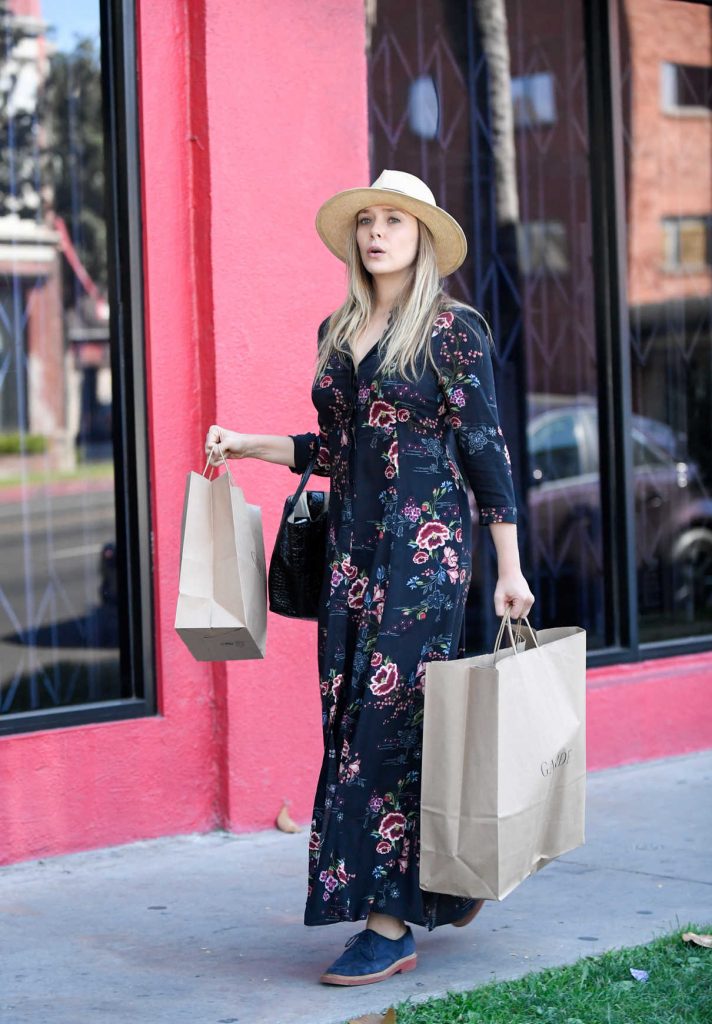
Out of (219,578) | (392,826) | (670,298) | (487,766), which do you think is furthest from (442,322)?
(670,298)

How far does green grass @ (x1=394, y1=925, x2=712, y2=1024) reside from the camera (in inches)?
131

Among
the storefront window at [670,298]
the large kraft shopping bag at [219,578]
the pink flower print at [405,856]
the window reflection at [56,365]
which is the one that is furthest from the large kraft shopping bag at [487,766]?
the storefront window at [670,298]

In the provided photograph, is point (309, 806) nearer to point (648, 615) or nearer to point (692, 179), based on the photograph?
point (648, 615)

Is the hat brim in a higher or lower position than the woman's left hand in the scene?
higher

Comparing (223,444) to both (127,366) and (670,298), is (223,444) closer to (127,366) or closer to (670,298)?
(127,366)

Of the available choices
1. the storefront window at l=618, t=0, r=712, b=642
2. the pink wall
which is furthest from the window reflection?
the storefront window at l=618, t=0, r=712, b=642

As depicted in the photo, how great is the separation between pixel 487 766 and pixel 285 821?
203cm

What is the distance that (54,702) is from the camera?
5098mm

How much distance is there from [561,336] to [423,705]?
3230 mm

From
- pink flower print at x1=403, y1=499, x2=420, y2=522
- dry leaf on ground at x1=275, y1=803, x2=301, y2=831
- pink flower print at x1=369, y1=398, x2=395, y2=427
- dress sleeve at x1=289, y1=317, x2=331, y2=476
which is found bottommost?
dry leaf on ground at x1=275, y1=803, x2=301, y2=831

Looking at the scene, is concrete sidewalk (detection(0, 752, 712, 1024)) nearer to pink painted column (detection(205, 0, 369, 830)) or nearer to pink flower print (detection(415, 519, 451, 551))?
pink painted column (detection(205, 0, 369, 830))

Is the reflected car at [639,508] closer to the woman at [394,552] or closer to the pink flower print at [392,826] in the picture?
the woman at [394,552]

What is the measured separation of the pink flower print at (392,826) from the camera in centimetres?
359

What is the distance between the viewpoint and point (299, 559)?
380 cm
